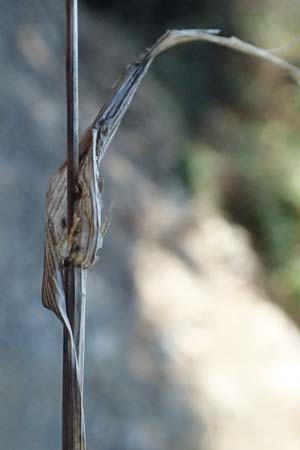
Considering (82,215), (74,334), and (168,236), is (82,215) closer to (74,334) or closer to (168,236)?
(74,334)

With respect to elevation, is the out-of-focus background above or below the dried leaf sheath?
above

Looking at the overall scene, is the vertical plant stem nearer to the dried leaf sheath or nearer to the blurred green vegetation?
the dried leaf sheath

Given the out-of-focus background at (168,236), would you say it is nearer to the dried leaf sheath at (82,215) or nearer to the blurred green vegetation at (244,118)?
the blurred green vegetation at (244,118)

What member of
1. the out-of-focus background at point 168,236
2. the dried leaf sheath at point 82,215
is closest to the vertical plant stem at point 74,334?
the dried leaf sheath at point 82,215

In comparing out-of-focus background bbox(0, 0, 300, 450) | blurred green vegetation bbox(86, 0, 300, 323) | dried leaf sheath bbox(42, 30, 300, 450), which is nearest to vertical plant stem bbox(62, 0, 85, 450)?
dried leaf sheath bbox(42, 30, 300, 450)

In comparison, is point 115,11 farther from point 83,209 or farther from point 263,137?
point 83,209
